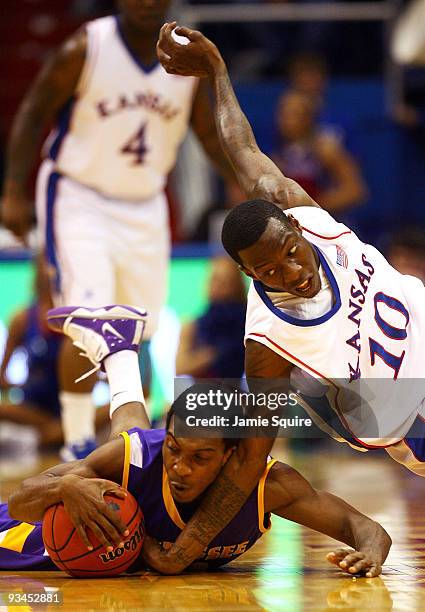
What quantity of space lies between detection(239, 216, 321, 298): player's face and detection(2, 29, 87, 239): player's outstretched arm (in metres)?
2.68

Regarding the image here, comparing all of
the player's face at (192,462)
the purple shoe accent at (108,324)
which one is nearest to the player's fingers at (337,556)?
the player's face at (192,462)

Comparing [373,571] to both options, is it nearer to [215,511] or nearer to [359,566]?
[359,566]

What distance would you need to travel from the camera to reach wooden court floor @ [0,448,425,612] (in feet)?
11.5

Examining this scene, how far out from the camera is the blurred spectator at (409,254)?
26.1 ft

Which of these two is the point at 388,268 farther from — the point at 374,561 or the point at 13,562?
the point at 13,562

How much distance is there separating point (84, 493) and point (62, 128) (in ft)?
9.83

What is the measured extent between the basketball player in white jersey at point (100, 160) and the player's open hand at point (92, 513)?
2.33 meters

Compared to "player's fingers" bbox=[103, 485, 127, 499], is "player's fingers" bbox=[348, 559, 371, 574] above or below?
below

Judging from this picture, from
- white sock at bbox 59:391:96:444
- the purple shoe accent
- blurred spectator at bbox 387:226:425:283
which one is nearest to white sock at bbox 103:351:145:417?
the purple shoe accent

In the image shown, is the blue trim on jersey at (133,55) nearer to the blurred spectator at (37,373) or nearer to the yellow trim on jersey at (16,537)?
the blurred spectator at (37,373)

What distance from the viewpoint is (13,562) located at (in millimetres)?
4246

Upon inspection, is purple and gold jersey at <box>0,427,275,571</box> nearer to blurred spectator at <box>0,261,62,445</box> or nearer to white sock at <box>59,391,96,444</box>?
white sock at <box>59,391,96,444</box>

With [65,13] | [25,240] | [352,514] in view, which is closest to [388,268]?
[352,514]

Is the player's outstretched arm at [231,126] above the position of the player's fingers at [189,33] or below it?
below
